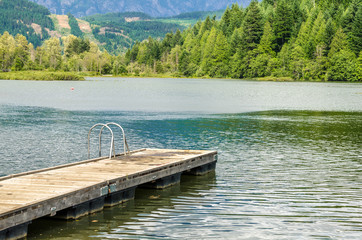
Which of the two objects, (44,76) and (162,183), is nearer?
(162,183)

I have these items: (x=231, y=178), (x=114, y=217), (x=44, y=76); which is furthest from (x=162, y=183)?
(x=44, y=76)

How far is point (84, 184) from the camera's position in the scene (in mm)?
15516

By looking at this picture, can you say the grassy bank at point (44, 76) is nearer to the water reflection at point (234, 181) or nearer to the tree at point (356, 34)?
the tree at point (356, 34)

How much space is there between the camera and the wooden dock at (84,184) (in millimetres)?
12789

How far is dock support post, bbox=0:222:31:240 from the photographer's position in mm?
12312

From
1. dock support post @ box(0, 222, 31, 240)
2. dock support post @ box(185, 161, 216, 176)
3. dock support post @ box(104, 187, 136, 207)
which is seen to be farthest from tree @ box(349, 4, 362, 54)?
dock support post @ box(0, 222, 31, 240)

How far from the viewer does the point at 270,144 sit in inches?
1264

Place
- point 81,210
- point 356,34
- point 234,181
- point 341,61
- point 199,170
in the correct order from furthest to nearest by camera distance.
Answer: point 356,34 < point 341,61 < point 199,170 < point 234,181 < point 81,210

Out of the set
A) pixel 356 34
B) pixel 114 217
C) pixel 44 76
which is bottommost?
pixel 114 217

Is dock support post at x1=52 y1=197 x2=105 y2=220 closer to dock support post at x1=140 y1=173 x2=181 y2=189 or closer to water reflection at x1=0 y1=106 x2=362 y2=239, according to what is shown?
water reflection at x1=0 y1=106 x2=362 y2=239

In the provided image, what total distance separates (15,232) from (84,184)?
323cm

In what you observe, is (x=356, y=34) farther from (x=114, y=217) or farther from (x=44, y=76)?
(x=114, y=217)

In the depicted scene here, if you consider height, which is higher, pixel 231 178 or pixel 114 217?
pixel 231 178

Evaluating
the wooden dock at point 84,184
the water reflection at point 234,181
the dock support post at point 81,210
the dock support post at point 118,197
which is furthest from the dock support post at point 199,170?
the dock support post at point 81,210
